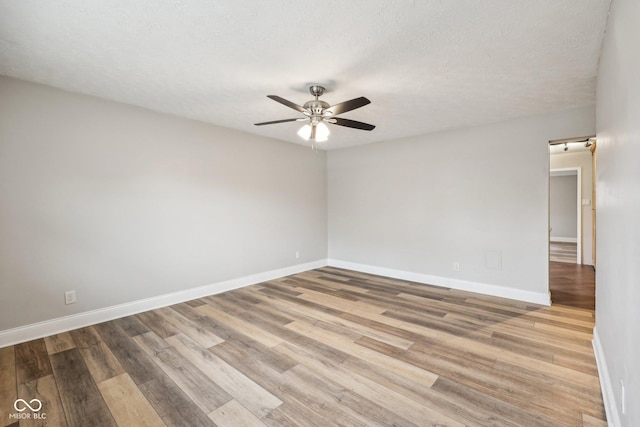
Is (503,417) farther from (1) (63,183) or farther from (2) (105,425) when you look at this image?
(1) (63,183)

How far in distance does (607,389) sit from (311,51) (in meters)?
2.95

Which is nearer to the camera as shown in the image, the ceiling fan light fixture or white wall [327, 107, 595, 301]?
the ceiling fan light fixture

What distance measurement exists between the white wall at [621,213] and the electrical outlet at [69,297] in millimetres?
4159

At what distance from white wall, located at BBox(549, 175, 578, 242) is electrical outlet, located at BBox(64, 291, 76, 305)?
38.1 feet

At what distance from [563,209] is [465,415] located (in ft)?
33.0

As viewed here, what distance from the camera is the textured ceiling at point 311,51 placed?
5.61ft

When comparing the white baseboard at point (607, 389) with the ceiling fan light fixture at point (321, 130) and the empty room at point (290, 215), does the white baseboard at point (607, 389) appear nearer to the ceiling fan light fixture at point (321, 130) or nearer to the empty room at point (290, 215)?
the empty room at point (290, 215)

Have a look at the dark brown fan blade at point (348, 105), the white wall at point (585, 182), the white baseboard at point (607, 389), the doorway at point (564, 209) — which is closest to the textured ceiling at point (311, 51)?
the dark brown fan blade at point (348, 105)

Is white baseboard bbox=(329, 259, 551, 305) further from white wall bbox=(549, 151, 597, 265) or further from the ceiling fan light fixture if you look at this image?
white wall bbox=(549, 151, 597, 265)

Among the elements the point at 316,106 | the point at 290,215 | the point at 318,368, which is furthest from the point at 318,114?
the point at 290,215

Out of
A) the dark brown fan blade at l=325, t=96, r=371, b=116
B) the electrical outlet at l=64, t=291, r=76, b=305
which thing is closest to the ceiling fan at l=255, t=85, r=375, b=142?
the dark brown fan blade at l=325, t=96, r=371, b=116

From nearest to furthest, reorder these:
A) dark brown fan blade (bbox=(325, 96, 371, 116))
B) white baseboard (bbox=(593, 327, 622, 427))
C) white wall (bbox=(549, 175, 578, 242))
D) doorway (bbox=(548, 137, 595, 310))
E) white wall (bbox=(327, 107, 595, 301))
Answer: white baseboard (bbox=(593, 327, 622, 427)) → dark brown fan blade (bbox=(325, 96, 371, 116)) → white wall (bbox=(327, 107, 595, 301)) → doorway (bbox=(548, 137, 595, 310)) → white wall (bbox=(549, 175, 578, 242))

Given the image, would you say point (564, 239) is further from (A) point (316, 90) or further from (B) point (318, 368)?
(B) point (318, 368)

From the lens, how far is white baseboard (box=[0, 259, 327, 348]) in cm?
265
